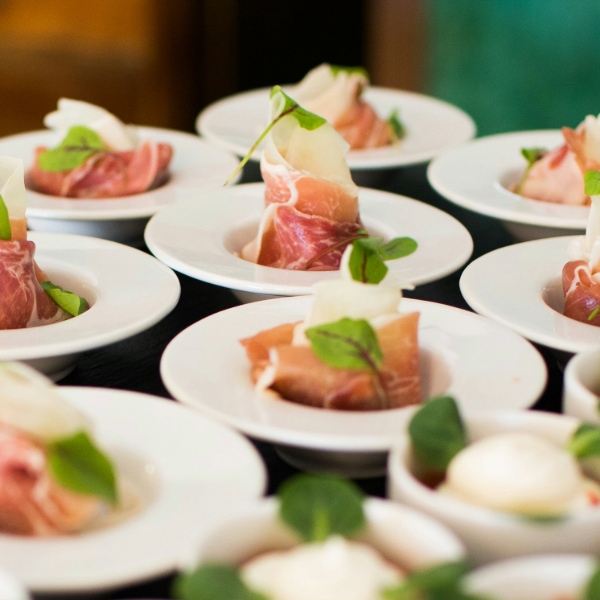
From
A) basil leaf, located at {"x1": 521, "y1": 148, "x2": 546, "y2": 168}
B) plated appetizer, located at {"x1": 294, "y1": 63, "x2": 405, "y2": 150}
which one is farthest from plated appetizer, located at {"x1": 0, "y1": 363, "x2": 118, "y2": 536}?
plated appetizer, located at {"x1": 294, "y1": 63, "x2": 405, "y2": 150}

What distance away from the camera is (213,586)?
81cm

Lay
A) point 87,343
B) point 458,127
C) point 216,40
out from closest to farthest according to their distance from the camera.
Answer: point 87,343 → point 458,127 → point 216,40

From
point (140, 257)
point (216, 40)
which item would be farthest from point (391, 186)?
point (216, 40)

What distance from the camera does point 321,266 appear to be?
6.16 feet

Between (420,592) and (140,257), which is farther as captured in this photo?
(140,257)

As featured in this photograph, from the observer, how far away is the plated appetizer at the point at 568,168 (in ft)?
7.09

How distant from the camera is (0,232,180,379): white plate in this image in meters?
1.42

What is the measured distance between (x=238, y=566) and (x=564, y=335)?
75 cm

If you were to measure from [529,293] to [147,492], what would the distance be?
33.0 inches

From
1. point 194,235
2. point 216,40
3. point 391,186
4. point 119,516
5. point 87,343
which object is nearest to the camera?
point 119,516

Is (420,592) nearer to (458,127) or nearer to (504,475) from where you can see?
(504,475)

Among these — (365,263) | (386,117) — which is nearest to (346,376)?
(365,263)

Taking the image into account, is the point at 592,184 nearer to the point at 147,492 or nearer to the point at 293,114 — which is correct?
the point at 293,114

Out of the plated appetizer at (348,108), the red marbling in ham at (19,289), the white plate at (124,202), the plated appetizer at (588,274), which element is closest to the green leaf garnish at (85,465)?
the red marbling in ham at (19,289)
